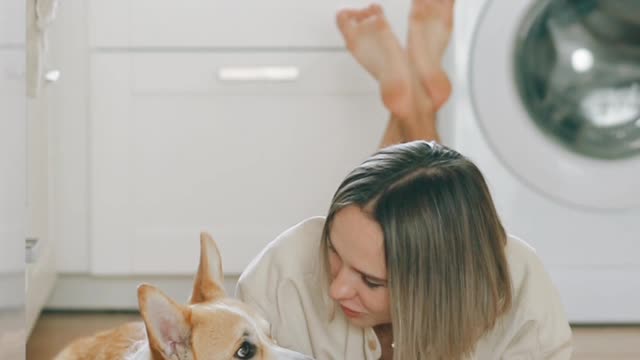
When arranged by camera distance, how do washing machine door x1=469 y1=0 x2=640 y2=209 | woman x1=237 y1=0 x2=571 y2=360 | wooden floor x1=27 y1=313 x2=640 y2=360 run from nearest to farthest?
1. woman x1=237 y1=0 x2=571 y2=360
2. wooden floor x1=27 y1=313 x2=640 y2=360
3. washing machine door x1=469 y1=0 x2=640 y2=209

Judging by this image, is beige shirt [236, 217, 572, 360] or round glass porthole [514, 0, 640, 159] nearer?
beige shirt [236, 217, 572, 360]

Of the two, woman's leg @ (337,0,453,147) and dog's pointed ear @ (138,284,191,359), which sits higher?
woman's leg @ (337,0,453,147)

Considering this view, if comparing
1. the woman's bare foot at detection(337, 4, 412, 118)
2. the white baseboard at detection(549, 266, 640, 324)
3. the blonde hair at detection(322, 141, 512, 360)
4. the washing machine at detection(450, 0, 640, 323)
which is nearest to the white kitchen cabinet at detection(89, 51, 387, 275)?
the woman's bare foot at detection(337, 4, 412, 118)

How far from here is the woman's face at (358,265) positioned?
5.52 feet

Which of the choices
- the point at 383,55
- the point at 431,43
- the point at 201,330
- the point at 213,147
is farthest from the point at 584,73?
Answer: the point at 201,330

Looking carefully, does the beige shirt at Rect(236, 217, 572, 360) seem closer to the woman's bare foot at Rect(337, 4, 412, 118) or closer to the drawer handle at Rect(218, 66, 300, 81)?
the woman's bare foot at Rect(337, 4, 412, 118)

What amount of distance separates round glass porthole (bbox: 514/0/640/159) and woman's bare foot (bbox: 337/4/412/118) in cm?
27

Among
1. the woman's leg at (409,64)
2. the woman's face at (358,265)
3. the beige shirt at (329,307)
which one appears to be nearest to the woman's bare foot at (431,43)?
the woman's leg at (409,64)

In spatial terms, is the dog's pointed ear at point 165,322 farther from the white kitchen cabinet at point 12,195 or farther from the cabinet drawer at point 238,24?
the cabinet drawer at point 238,24

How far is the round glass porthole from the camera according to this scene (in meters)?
2.88

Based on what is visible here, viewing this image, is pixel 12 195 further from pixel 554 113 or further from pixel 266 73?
pixel 554 113

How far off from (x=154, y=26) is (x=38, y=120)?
0.47 m

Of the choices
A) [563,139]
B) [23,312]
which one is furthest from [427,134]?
[23,312]

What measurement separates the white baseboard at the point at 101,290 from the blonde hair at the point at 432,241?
1391mm
